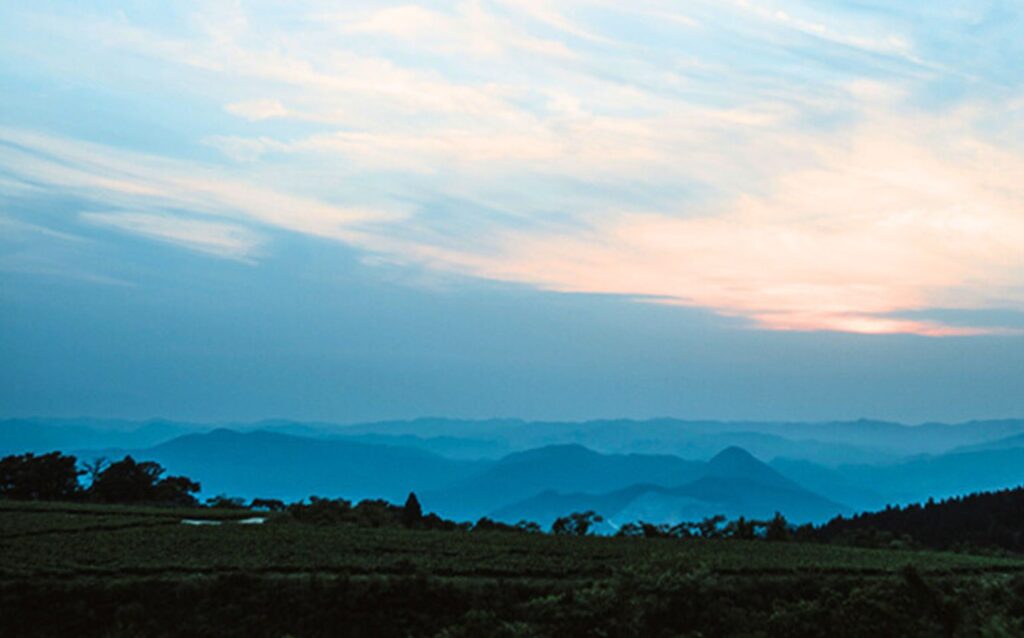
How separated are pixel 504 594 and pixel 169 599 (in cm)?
1115

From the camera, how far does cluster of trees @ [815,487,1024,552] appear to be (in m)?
69.5

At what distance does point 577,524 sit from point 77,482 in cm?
4379

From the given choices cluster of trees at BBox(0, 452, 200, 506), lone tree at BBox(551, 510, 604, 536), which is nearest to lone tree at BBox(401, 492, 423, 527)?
lone tree at BBox(551, 510, 604, 536)

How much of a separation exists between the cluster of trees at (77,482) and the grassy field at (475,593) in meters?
31.9

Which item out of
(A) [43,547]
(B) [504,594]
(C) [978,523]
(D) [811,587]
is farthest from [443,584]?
(C) [978,523]

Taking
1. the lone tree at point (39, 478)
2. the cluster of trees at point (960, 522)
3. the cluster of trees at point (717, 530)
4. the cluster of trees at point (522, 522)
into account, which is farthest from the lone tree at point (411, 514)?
the cluster of trees at point (960, 522)

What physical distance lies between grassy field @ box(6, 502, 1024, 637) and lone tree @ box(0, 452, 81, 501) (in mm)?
34190

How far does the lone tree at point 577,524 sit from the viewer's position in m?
44.8

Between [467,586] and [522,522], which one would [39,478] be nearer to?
[522,522]

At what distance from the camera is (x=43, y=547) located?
1244 inches

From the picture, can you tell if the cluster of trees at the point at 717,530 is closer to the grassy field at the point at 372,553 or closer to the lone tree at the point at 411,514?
the grassy field at the point at 372,553

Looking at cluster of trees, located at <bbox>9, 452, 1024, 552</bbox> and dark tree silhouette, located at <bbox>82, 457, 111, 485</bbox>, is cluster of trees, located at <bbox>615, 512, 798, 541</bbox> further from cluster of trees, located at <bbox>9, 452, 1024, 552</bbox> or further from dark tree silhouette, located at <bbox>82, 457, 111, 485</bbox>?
dark tree silhouette, located at <bbox>82, 457, 111, 485</bbox>

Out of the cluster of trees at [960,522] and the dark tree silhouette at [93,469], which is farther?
the cluster of trees at [960,522]

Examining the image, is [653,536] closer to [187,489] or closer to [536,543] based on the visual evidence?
[536,543]
